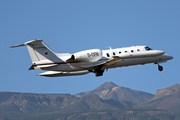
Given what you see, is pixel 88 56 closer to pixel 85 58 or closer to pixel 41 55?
pixel 85 58

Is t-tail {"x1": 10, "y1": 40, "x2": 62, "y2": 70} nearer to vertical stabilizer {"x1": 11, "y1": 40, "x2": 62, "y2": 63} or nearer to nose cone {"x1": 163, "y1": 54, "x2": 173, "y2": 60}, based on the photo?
vertical stabilizer {"x1": 11, "y1": 40, "x2": 62, "y2": 63}

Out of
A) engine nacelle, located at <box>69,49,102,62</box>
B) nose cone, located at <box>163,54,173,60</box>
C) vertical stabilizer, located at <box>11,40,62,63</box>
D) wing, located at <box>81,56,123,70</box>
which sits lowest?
nose cone, located at <box>163,54,173,60</box>

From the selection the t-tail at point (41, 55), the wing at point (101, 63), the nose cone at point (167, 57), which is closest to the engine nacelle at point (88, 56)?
the wing at point (101, 63)

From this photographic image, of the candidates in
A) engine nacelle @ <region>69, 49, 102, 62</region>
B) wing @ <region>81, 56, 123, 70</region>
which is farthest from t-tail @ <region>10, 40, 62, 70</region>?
wing @ <region>81, 56, 123, 70</region>

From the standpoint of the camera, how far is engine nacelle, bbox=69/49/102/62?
42.2 metres

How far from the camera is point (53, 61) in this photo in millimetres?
42250

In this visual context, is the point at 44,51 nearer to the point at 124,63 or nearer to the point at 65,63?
the point at 65,63

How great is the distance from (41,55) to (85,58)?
5.91m

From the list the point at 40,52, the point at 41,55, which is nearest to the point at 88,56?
the point at 41,55

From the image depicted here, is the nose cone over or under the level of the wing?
under

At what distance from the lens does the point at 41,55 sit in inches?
1646

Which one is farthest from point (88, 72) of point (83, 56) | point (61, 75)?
point (83, 56)

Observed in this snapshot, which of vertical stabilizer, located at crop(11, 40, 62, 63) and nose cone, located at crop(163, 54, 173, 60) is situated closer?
vertical stabilizer, located at crop(11, 40, 62, 63)

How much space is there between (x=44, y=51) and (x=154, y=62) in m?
18.3
